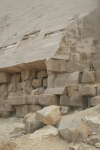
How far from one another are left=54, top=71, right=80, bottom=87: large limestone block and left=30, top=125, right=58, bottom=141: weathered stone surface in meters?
2.07

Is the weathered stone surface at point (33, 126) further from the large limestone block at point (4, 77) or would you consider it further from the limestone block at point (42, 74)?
the large limestone block at point (4, 77)

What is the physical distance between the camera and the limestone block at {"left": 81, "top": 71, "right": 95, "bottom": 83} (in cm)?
497

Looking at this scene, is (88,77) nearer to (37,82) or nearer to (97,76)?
(97,76)

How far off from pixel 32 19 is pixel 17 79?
10.5ft

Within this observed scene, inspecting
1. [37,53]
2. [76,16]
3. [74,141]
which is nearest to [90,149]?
[74,141]

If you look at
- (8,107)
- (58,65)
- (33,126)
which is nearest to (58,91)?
(58,65)

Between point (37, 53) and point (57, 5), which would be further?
point (57, 5)

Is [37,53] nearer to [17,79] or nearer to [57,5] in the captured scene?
[17,79]

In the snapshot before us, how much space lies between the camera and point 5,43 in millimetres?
8289

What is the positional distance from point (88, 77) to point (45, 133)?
2.48 meters

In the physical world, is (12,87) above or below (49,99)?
above

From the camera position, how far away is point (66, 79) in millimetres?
5258

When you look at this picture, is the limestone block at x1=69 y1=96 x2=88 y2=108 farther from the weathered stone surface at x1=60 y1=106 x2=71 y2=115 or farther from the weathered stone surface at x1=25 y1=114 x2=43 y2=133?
the weathered stone surface at x1=25 y1=114 x2=43 y2=133

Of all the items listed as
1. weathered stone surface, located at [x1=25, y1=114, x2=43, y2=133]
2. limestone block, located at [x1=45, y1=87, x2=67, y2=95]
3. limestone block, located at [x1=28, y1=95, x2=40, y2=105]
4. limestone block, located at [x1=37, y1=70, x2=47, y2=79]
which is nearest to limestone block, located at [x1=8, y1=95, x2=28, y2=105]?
limestone block, located at [x1=28, y1=95, x2=40, y2=105]
